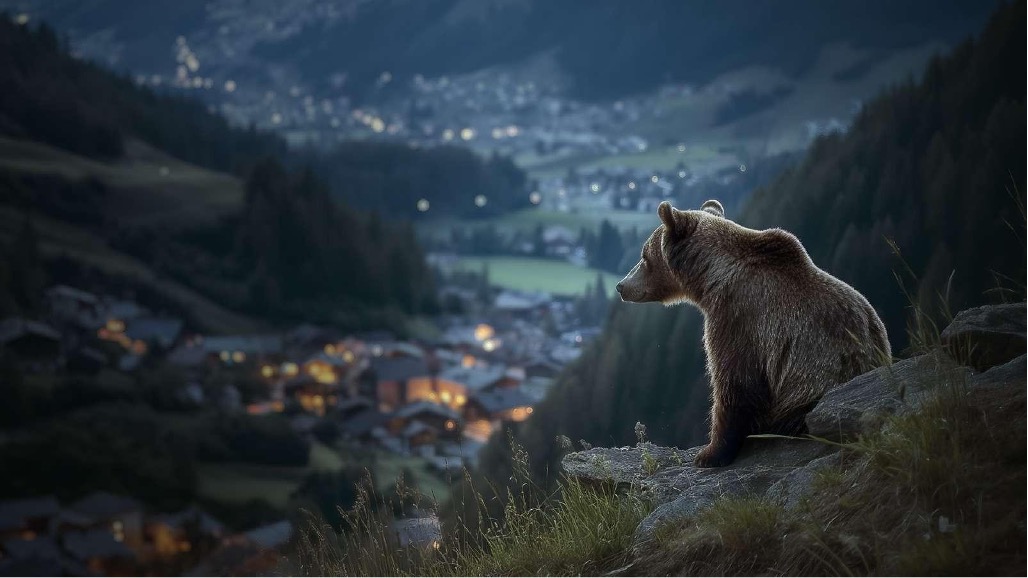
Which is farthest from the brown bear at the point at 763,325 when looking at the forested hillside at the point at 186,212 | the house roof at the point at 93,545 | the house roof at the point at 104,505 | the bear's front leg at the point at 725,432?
the forested hillside at the point at 186,212

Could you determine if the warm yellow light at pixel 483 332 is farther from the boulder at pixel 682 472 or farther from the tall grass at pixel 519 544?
the boulder at pixel 682 472

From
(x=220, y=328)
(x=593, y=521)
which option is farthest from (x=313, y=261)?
(x=593, y=521)

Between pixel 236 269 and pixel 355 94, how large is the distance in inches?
470

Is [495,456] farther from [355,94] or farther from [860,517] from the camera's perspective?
[355,94]

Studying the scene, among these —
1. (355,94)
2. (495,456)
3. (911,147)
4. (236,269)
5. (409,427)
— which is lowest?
(409,427)

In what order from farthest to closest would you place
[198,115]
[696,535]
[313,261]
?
[198,115] → [313,261] → [696,535]

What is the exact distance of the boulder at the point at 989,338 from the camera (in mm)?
4059

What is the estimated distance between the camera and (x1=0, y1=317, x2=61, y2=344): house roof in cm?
3583

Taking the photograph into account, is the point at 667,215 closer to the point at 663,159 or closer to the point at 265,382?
the point at 663,159

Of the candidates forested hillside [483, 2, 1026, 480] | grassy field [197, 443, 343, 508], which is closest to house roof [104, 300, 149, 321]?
grassy field [197, 443, 343, 508]

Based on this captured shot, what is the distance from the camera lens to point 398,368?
38.4 m

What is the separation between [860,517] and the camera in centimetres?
340

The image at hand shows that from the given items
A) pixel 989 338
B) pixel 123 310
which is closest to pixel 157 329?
pixel 123 310

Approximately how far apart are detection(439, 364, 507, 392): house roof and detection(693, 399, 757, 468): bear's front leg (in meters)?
27.2
